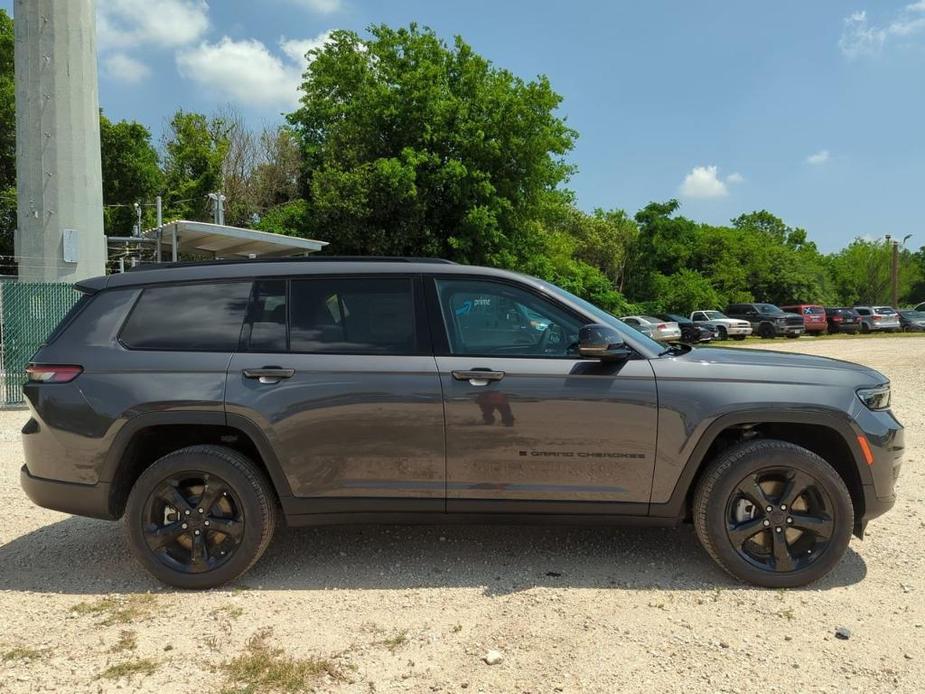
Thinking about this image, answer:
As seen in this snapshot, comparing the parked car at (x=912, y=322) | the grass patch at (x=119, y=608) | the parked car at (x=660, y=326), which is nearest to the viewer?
the grass patch at (x=119, y=608)

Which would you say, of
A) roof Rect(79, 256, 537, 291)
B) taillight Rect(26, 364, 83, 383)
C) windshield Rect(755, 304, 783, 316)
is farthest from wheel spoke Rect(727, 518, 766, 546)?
windshield Rect(755, 304, 783, 316)

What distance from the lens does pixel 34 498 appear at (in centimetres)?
381

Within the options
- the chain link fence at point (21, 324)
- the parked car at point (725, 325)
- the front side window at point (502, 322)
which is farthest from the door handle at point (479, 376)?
the parked car at point (725, 325)

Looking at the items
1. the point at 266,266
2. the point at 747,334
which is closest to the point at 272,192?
the point at 747,334

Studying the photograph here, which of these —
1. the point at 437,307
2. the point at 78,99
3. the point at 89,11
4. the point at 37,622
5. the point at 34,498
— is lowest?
the point at 37,622

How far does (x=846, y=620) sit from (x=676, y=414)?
1283mm

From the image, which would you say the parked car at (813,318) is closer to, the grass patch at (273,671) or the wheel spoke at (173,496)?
the wheel spoke at (173,496)

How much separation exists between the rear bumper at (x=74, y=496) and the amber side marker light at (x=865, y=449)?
4.12m

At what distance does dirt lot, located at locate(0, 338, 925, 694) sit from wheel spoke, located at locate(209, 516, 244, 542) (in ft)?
1.03

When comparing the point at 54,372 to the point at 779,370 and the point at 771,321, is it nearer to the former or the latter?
the point at 779,370

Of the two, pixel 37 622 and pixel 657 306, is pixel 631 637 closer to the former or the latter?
pixel 37 622

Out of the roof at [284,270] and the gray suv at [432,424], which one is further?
the roof at [284,270]

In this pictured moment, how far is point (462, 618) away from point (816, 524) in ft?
6.46

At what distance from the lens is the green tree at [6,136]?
26.6m
